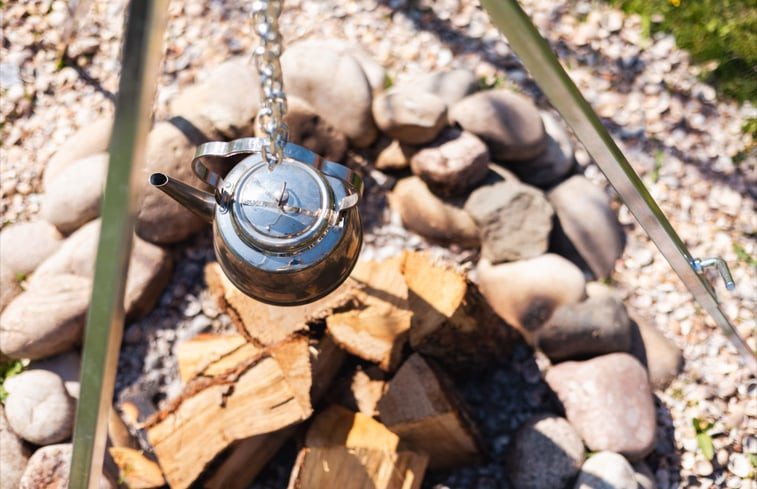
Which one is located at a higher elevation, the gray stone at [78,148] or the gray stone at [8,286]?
the gray stone at [78,148]

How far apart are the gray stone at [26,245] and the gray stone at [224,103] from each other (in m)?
0.55

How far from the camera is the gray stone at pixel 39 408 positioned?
1.97 metres

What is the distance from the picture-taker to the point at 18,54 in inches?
106

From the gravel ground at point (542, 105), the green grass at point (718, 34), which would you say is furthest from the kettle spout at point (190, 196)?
the green grass at point (718, 34)

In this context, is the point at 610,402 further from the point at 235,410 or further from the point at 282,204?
the point at 282,204

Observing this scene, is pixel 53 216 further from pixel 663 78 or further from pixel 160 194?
pixel 663 78

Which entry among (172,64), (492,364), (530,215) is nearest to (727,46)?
(530,215)

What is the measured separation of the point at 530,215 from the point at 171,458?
130 centimetres

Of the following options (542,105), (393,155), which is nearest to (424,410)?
(393,155)

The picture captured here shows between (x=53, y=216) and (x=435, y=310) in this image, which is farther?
(x=53, y=216)

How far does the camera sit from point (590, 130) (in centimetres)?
123

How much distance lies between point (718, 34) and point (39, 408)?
268 cm

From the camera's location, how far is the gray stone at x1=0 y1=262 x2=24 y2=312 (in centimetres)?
220

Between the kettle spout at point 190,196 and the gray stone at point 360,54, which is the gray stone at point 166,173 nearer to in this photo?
the gray stone at point 360,54
